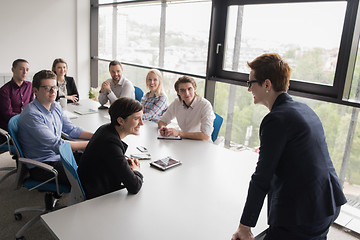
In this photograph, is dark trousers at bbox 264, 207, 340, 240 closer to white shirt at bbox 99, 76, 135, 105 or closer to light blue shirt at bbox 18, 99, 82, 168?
light blue shirt at bbox 18, 99, 82, 168

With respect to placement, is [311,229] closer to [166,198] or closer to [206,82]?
[166,198]

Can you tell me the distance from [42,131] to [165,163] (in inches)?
39.9

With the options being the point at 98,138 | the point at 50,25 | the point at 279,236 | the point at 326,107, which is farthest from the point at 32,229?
the point at 50,25

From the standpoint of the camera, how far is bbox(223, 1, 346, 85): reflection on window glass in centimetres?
293

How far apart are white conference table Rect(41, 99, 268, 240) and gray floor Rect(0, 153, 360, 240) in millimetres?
1185

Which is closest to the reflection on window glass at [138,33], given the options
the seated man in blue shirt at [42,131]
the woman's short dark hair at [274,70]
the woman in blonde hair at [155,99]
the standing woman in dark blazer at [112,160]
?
the woman in blonde hair at [155,99]

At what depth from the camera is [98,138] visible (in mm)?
1815

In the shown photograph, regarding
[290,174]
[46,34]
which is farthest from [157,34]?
[290,174]

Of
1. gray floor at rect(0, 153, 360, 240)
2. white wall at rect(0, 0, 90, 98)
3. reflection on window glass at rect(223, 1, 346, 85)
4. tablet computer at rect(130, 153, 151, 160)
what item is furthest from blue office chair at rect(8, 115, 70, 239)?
white wall at rect(0, 0, 90, 98)

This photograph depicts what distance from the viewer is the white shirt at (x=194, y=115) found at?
293cm

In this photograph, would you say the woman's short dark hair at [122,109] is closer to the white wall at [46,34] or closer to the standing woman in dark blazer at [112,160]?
the standing woman in dark blazer at [112,160]

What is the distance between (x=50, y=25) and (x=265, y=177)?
5.72m

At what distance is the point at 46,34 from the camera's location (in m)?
5.74

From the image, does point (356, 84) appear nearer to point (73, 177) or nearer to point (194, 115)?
point (194, 115)
